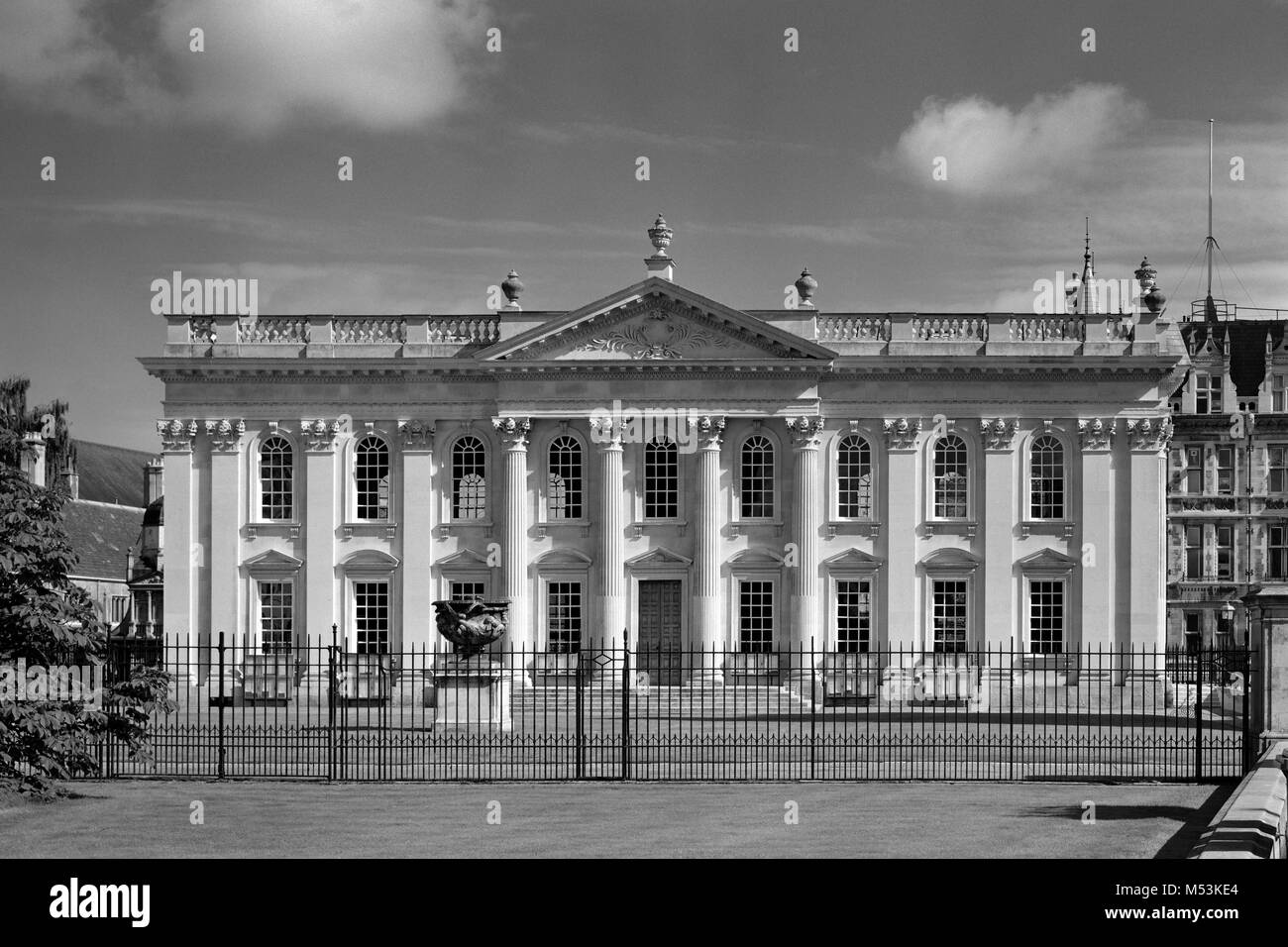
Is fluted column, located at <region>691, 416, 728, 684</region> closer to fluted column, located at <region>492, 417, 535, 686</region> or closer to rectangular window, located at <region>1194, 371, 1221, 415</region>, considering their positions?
fluted column, located at <region>492, 417, 535, 686</region>

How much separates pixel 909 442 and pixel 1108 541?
6.62 m

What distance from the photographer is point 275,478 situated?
2119 inches

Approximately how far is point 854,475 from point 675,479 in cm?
542

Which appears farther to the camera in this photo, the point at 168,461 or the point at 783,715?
the point at 168,461

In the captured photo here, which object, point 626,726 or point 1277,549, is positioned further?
point 1277,549

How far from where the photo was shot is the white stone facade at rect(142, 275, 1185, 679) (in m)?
52.4

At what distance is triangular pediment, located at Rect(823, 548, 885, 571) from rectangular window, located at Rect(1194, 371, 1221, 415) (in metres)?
30.4

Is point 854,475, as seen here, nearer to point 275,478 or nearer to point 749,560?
point 749,560

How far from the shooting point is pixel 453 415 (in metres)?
53.3

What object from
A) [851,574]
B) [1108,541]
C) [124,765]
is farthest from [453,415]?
[124,765]

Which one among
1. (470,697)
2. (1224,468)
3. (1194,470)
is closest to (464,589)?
(470,697)

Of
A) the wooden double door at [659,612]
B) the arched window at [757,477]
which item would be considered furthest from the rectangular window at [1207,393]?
the wooden double door at [659,612]

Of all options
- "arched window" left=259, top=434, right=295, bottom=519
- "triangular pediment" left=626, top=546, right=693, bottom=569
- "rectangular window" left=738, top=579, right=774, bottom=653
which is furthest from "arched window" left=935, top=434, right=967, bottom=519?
"arched window" left=259, top=434, right=295, bottom=519
